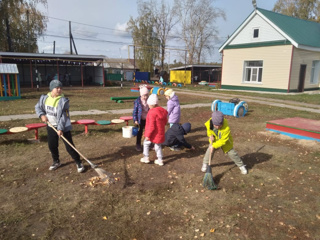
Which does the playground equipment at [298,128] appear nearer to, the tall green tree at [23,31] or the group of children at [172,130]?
the group of children at [172,130]

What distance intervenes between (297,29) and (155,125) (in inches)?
948

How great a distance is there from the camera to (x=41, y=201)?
411 centimetres

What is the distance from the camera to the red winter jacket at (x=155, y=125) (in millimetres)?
5418

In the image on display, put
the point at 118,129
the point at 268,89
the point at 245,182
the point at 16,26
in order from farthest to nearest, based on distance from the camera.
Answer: the point at 16,26 < the point at 268,89 < the point at 118,129 < the point at 245,182

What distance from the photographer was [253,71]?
24453mm

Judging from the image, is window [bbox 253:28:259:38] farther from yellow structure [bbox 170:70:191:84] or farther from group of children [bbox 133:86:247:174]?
group of children [bbox 133:86:247:174]

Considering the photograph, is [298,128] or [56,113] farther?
[298,128]

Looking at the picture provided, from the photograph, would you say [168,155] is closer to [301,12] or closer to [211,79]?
[211,79]

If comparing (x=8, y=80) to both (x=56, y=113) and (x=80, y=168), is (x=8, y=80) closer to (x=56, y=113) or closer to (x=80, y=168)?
(x=56, y=113)

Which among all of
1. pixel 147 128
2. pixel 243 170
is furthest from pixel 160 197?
pixel 243 170

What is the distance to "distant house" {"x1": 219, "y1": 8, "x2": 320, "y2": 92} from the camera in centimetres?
2145

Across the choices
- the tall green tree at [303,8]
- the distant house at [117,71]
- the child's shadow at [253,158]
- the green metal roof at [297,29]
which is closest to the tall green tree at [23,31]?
the distant house at [117,71]

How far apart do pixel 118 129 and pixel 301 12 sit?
47.1m

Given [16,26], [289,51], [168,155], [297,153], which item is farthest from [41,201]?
[16,26]
